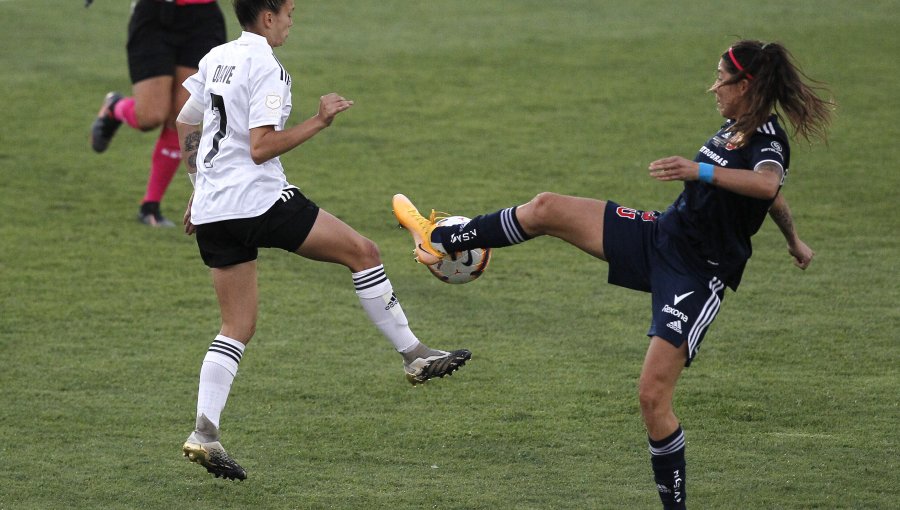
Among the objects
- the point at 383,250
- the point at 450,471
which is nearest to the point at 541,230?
the point at 450,471

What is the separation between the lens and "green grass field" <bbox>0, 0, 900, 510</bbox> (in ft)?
18.9

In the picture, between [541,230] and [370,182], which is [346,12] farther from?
[541,230]

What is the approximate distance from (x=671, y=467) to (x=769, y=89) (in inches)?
A: 59.3

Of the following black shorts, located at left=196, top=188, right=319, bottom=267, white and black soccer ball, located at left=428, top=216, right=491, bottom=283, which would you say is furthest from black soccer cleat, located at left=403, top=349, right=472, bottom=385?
black shorts, located at left=196, top=188, right=319, bottom=267

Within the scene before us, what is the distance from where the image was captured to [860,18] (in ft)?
55.2

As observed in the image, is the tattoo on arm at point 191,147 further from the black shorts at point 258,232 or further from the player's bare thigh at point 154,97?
the player's bare thigh at point 154,97

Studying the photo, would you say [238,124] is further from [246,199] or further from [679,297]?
[679,297]

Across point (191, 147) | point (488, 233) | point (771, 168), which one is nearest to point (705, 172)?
point (771, 168)

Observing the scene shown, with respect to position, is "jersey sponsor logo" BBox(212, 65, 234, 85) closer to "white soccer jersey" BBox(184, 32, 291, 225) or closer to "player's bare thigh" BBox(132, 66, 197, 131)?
"white soccer jersey" BBox(184, 32, 291, 225)

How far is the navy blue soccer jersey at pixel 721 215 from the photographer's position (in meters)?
4.96

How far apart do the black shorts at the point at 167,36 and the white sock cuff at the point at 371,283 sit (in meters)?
4.31

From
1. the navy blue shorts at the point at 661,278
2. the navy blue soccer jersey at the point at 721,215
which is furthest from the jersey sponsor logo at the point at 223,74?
the navy blue soccer jersey at the point at 721,215

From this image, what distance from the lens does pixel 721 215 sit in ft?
16.5

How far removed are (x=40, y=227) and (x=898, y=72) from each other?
31.0 feet
